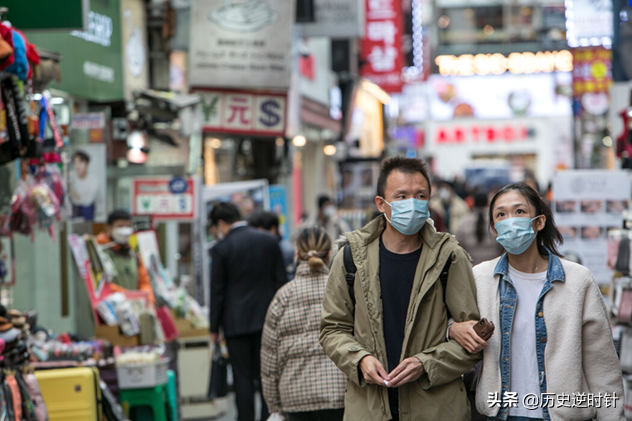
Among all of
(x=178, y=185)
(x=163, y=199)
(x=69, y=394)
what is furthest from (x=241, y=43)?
(x=69, y=394)

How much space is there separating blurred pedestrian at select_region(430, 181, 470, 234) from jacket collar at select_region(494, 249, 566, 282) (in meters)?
13.7

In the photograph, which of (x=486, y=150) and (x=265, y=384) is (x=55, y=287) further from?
(x=486, y=150)

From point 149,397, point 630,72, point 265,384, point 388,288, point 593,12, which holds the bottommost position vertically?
point 149,397

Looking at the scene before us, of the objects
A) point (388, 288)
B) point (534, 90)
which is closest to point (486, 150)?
point (534, 90)

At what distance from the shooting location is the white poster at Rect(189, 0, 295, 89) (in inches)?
462

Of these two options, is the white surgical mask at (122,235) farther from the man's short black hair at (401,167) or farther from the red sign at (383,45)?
the red sign at (383,45)

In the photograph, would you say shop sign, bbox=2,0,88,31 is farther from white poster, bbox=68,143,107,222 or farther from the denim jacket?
the denim jacket

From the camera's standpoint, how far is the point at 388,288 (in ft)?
13.5

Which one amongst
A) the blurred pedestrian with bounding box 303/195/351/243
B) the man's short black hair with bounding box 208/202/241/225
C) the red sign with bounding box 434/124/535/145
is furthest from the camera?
the red sign with bounding box 434/124/535/145

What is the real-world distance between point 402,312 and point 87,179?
617cm

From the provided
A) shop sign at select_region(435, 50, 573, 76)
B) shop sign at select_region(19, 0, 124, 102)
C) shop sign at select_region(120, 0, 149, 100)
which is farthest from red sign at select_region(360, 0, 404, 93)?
shop sign at select_region(435, 50, 573, 76)

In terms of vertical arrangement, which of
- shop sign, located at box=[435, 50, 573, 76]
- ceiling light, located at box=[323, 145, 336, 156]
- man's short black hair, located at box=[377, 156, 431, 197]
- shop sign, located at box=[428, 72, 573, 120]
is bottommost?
man's short black hair, located at box=[377, 156, 431, 197]

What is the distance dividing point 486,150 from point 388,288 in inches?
2142

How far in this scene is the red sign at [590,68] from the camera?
1806 centimetres
